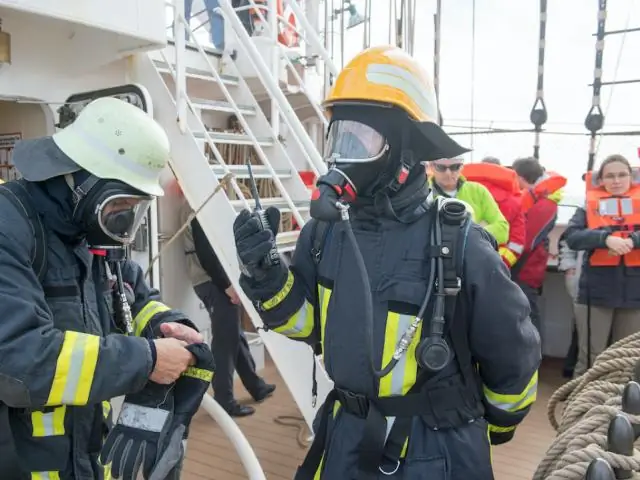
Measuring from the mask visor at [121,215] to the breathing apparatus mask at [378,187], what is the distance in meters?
0.53

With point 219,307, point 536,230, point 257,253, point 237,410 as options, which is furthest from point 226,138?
point 536,230

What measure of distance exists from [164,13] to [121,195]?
2.23m

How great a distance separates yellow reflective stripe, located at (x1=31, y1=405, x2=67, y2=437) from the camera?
5.21ft

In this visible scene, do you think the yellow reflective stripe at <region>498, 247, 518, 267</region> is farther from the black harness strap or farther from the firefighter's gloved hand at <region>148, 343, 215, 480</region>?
the firefighter's gloved hand at <region>148, 343, 215, 480</region>

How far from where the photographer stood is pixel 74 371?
1458 millimetres

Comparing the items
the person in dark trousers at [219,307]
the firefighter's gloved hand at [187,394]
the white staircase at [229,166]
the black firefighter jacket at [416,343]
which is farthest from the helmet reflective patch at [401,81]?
the person in dark trousers at [219,307]

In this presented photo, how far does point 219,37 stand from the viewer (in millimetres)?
5148

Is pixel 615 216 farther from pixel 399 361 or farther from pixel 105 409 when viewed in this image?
pixel 105 409

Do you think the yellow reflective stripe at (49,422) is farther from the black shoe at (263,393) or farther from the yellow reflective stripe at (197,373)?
the black shoe at (263,393)

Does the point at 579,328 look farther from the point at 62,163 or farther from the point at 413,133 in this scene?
the point at 62,163

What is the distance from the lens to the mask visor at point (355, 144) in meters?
1.65

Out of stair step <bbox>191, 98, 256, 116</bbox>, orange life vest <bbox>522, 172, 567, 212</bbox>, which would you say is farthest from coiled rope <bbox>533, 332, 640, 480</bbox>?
orange life vest <bbox>522, 172, 567, 212</bbox>

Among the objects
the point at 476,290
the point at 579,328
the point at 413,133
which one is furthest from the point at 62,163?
the point at 579,328

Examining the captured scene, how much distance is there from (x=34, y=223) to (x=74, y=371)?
404mm
